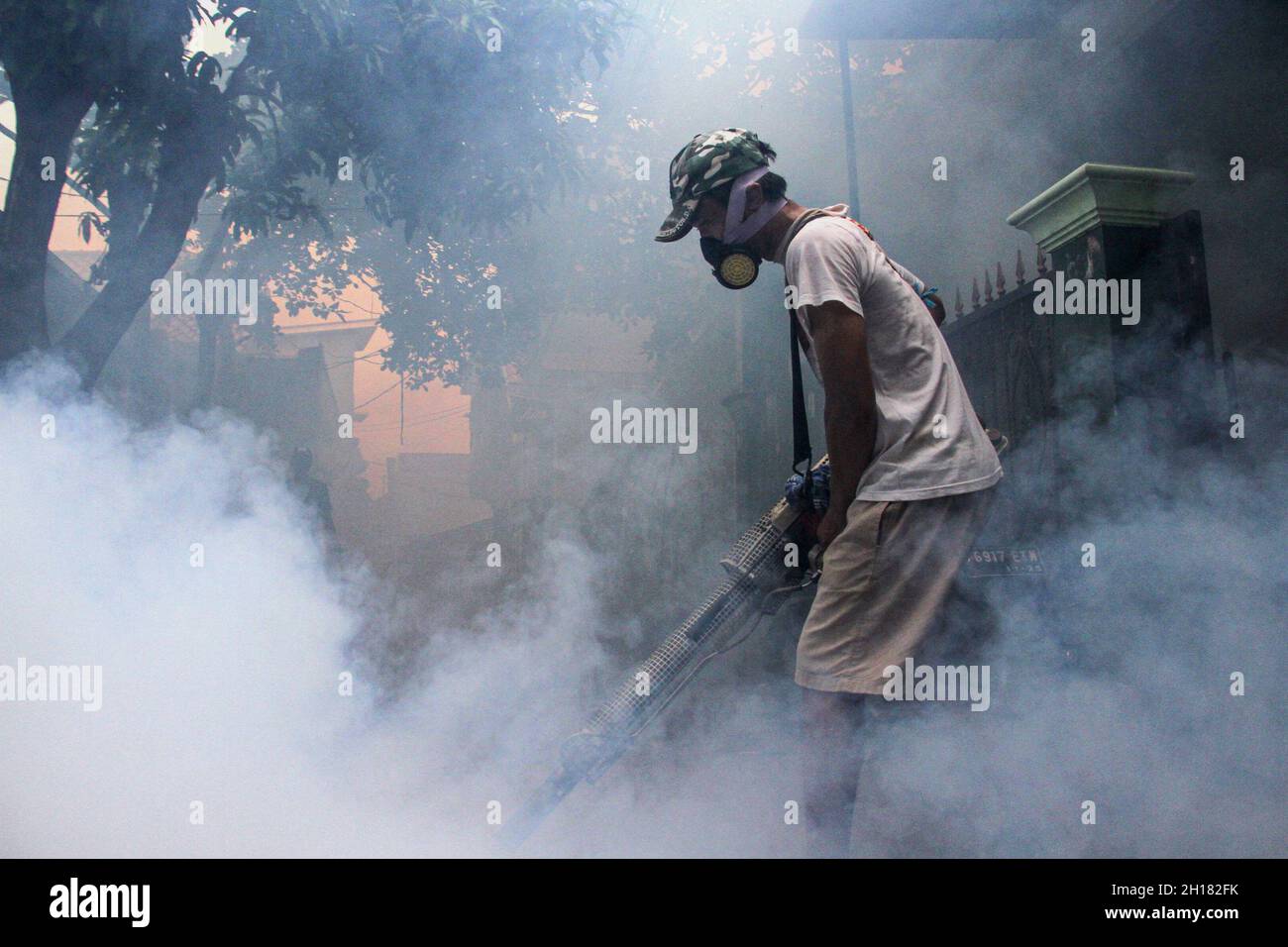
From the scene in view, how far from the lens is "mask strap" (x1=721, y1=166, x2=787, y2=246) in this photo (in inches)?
90.2

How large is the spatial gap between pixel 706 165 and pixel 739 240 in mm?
212

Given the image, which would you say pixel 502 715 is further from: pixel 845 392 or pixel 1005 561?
pixel 845 392

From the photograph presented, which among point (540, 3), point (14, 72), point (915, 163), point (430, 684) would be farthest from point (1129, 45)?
point (14, 72)

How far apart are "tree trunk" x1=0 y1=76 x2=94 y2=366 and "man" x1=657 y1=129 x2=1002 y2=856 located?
125 inches

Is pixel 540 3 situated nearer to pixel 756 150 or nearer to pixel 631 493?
pixel 756 150

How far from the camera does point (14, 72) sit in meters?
3.45

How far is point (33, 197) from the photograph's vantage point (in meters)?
3.59

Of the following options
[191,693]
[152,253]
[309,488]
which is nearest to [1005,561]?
[191,693]

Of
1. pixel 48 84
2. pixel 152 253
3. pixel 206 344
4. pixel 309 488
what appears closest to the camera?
pixel 48 84

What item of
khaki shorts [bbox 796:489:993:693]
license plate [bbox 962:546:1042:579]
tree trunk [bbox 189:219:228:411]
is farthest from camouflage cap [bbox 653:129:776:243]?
tree trunk [bbox 189:219:228:411]

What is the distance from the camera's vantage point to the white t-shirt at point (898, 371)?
205 centimetres

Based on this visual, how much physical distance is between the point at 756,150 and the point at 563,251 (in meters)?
3.76

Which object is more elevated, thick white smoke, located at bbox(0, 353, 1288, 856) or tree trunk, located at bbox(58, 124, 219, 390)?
tree trunk, located at bbox(58, 124, 219, 390)

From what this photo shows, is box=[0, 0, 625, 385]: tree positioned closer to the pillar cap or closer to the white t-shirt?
the pillar cap
